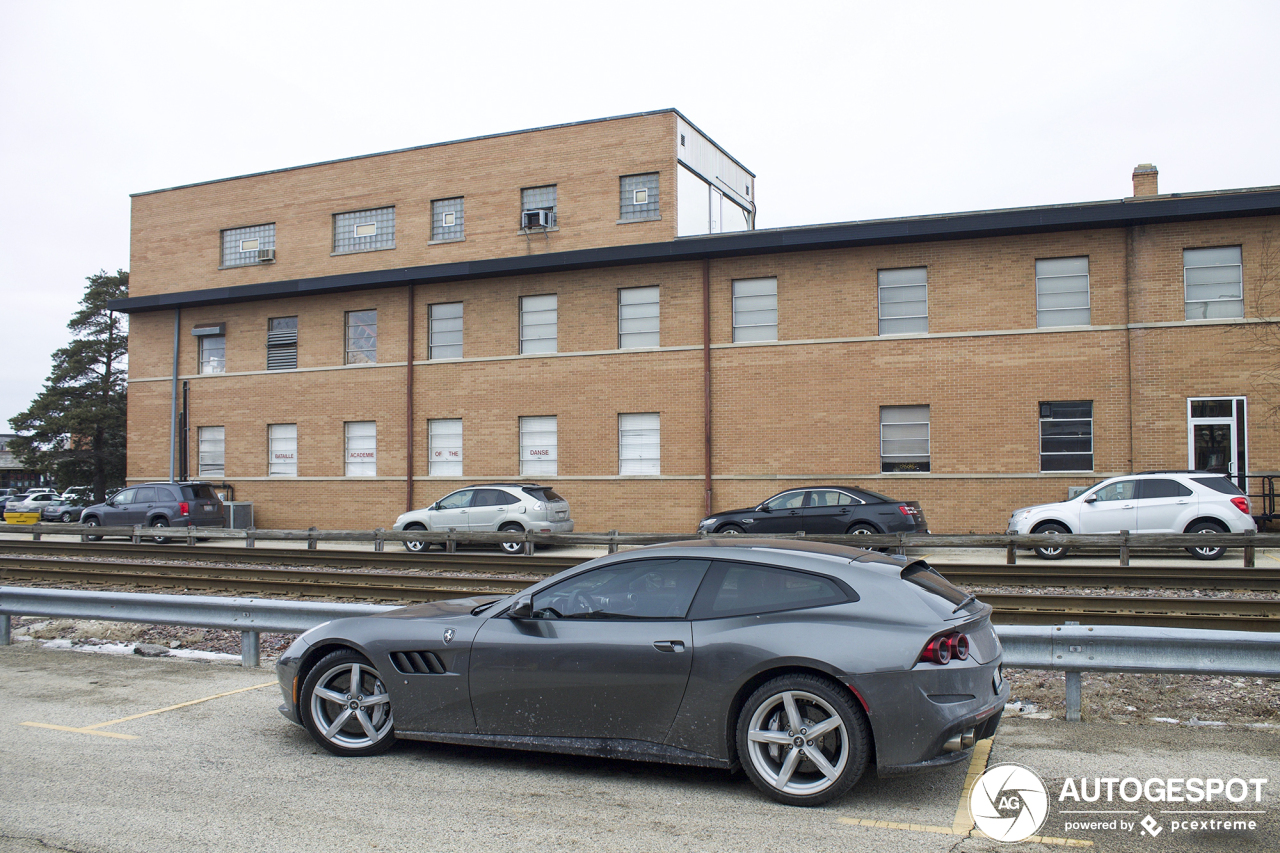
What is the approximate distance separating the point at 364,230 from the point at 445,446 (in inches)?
291

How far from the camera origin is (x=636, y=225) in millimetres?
24766

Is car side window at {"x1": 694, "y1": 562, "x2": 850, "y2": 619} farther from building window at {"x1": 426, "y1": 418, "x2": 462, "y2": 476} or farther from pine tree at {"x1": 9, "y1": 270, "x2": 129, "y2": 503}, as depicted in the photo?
pine tree at {"x1": 9, "y1": 270, "x2": 129, "y2": 503}

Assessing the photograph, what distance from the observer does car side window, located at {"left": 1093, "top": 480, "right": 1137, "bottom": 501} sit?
55.6 ft

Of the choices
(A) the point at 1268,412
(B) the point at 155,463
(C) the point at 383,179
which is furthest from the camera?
(B) the point at 155,463

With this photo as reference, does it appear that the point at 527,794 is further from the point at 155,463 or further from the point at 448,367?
the point at 155,463

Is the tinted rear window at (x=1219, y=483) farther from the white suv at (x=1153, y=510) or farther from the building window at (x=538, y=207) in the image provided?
the building window at (x=538, y=207)

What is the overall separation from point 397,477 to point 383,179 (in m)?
8.95

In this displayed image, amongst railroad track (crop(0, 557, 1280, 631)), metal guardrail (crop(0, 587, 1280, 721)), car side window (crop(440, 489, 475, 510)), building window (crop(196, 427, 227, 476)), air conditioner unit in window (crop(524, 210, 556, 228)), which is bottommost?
railroad track (crop(0, 557, 1280, 631))

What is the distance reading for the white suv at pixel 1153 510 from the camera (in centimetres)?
1625

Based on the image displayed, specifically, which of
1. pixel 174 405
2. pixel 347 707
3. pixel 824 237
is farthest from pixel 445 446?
pixel 347 707

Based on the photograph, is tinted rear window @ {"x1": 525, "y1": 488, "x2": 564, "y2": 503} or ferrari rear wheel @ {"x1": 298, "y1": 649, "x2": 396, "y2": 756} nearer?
ferrari rear wheel @ {"x1": 298, "y1": 649, "x2": 396, "y2": 756}

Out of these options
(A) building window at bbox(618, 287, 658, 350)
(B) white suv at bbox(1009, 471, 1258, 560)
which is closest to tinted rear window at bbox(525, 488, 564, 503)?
(A) building window at bbox(618, 287, 658, 350)

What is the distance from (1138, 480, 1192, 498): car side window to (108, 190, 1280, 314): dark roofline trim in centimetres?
664

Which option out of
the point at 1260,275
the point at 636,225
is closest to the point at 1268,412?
the point at 1260,275
